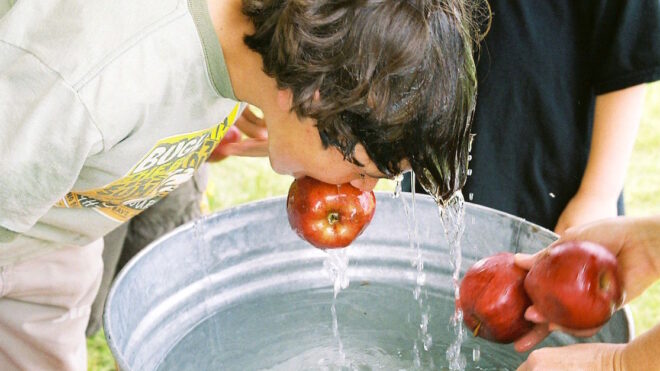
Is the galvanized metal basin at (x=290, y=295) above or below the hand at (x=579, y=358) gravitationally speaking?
below

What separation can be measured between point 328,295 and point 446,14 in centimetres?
55

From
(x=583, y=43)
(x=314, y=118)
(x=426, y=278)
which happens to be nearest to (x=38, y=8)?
(x=314, y=118)

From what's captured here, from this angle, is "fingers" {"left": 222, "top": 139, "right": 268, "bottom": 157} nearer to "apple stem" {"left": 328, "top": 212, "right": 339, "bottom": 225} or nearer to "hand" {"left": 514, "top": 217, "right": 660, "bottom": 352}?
"apple stem" {"left": 328, "top": 212, "right": 339, "bottom": 225}

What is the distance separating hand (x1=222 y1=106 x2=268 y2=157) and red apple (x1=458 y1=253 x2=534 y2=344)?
612mm

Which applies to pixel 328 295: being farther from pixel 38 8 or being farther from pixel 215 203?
pixel 215 203

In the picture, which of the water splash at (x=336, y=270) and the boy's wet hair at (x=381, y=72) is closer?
the boy's wet hair at (x=381, y=72)

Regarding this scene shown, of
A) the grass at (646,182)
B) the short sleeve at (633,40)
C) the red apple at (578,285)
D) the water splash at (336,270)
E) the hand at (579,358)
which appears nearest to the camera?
the hand at (579,358)

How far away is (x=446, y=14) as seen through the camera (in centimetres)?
108

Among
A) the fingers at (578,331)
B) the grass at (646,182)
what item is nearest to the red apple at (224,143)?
the fingers at (578,331)

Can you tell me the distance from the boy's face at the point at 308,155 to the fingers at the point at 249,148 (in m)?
0.40

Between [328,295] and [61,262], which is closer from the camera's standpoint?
[328,295]

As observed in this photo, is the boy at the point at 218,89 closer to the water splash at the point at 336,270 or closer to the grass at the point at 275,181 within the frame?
the water splash at the point at 336,270

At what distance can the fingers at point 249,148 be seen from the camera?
1.63m

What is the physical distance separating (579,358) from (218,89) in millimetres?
658
